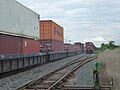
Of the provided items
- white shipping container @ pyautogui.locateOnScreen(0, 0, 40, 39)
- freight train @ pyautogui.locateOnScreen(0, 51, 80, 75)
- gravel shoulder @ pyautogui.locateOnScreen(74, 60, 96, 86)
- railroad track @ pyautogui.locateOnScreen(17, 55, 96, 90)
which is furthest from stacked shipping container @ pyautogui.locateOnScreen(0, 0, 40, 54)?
gravel shoulder @ pyautogui.locateOnScreen(74, 60, 96, 86)

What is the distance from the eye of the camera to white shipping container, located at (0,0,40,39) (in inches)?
582

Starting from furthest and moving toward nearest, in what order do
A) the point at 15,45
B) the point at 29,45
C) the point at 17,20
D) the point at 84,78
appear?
the point at 29,45, the point at 17,20, the point at 15,45, the point at 84,78

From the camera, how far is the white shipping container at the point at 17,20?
14789 millimetres

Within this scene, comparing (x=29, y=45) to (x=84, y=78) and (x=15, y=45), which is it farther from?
(x=84, y=78)

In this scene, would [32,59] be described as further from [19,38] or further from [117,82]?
[117,82]

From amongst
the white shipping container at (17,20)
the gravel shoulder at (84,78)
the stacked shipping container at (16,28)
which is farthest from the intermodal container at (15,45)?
the gravel shoulder at (84,78)

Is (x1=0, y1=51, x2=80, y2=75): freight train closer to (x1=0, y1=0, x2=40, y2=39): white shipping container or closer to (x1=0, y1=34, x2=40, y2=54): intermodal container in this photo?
(x1=0, y1=34, x2=40, y2=54): intermodal container

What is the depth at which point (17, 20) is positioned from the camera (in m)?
17.5

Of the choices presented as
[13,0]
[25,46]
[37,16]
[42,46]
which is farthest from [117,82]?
[42,46]

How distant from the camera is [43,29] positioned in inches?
1152

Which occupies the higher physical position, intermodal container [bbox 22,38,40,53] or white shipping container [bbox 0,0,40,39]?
white shipping container [bbox 0,0,40,39]

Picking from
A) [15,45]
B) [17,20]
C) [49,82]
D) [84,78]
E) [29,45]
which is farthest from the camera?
[29,45]

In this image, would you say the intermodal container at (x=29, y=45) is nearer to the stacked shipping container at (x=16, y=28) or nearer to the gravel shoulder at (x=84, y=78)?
the stacked shipping container at (x=16, y=28)

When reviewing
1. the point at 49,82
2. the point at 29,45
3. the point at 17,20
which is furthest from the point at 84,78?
the point at 29,45
